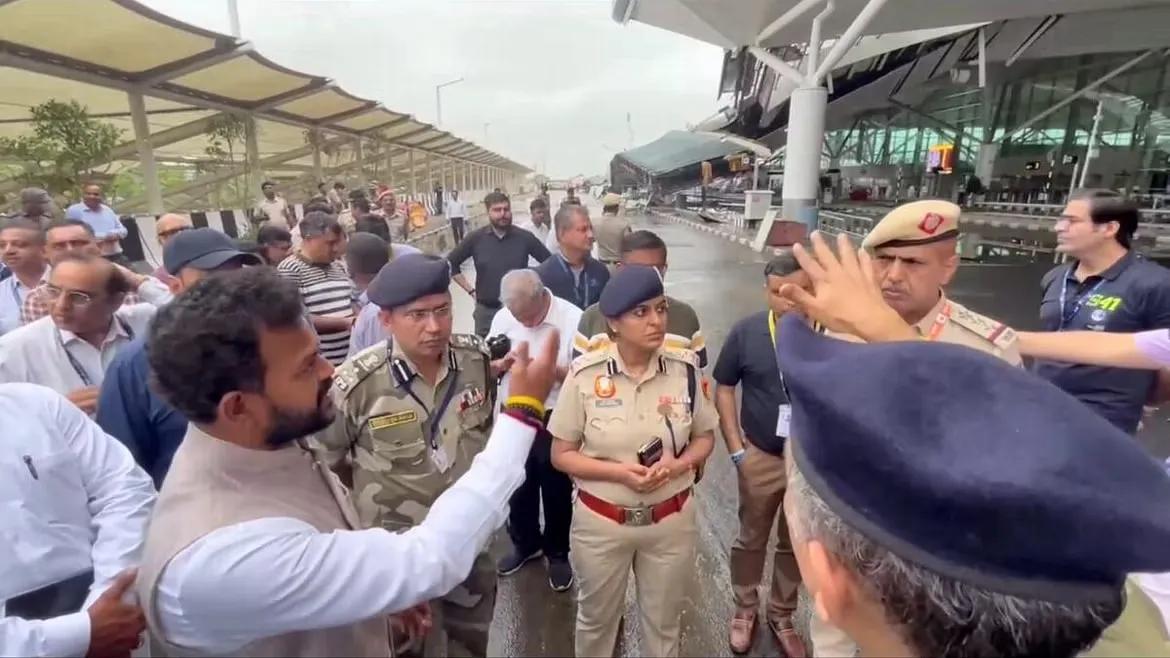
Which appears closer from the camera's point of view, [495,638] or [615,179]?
[495,638]

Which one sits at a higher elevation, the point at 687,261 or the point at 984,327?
the point at 984,327

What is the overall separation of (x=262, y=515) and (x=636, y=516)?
4.89 ft

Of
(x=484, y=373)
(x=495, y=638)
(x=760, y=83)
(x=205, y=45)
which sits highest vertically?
(x=760, y=83)

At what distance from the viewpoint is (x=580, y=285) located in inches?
176

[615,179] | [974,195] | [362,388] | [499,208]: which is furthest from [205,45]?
[615,179]

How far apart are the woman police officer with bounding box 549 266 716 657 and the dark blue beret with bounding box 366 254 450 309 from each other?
25.5 inches

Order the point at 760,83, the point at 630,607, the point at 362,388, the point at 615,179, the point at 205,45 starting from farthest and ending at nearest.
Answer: the point at 615,179
the point at 760,83
the point at 205,45
the point at 630,607
the point at 362,388

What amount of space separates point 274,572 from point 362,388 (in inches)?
43.9

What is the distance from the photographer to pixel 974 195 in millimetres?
27000

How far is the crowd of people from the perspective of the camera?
0.70 m

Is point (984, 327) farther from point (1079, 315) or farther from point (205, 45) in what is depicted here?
point (205, 45)

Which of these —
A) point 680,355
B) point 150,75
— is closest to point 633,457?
point 680,355

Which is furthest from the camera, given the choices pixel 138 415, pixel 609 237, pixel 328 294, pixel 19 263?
pixel 609 237

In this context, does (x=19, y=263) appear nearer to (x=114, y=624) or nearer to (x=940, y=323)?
(x=114, y=624)
